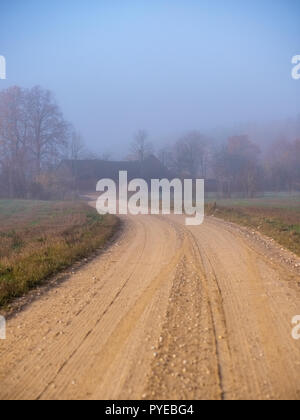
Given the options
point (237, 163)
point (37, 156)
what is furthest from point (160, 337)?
point (237, 163)

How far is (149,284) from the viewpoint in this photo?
7.14 m

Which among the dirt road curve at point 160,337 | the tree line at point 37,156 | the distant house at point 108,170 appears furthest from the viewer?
the distant house at point 108,170

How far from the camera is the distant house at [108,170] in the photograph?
7375 cm

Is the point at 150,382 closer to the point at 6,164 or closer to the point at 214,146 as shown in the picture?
the point at 6,164

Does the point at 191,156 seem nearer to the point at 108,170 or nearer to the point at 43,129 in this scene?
the point at 108,170

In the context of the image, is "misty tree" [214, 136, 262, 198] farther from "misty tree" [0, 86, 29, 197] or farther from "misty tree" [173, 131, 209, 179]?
"misty tree" [0, 86, 29, 197]

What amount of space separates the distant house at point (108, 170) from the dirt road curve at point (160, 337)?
215 ft

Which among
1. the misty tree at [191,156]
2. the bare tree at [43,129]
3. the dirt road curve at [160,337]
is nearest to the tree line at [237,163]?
the misty tree at [191,156]

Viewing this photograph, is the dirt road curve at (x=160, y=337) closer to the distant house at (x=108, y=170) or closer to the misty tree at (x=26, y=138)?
the misty tree at (x=26, y=138)

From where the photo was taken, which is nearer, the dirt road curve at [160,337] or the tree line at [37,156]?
the dirt road curve at [160,337]

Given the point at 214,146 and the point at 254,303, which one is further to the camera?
the point at 214,146

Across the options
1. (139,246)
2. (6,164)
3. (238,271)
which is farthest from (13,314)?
(6,164)

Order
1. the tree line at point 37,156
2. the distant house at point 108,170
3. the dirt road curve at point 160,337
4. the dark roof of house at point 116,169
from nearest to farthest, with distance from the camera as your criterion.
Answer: the dirt road curve at point 160,337, the tree line at point 37,156, the distant house at point 108,170, the dark roof of house at point 116,169
